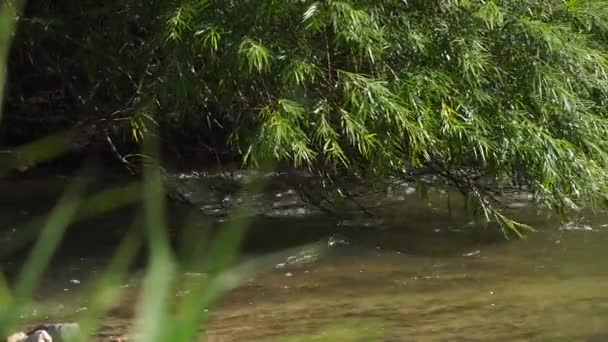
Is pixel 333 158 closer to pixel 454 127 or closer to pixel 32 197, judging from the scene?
pixel 454 127

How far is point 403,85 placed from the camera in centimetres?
676

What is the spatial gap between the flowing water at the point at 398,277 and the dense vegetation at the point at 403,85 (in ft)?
1.69

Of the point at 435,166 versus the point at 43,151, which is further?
the point at 435,166

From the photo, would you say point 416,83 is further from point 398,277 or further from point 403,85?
point 398,277

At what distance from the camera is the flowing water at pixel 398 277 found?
592 cm

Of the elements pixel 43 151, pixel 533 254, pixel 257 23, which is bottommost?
pixel 533 254

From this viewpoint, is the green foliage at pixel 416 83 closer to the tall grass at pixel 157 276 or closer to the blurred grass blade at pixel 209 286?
the tall grass at pixel 157 276

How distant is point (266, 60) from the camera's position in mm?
6414

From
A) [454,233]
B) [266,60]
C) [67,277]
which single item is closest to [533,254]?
[454,233]

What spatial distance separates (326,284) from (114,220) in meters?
2.39

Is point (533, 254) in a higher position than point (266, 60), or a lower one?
lower

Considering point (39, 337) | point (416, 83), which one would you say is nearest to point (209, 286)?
point (39, 337)

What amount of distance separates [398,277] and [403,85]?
4.11 feet

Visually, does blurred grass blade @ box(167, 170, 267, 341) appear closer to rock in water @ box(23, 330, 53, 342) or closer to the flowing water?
the flowing water
